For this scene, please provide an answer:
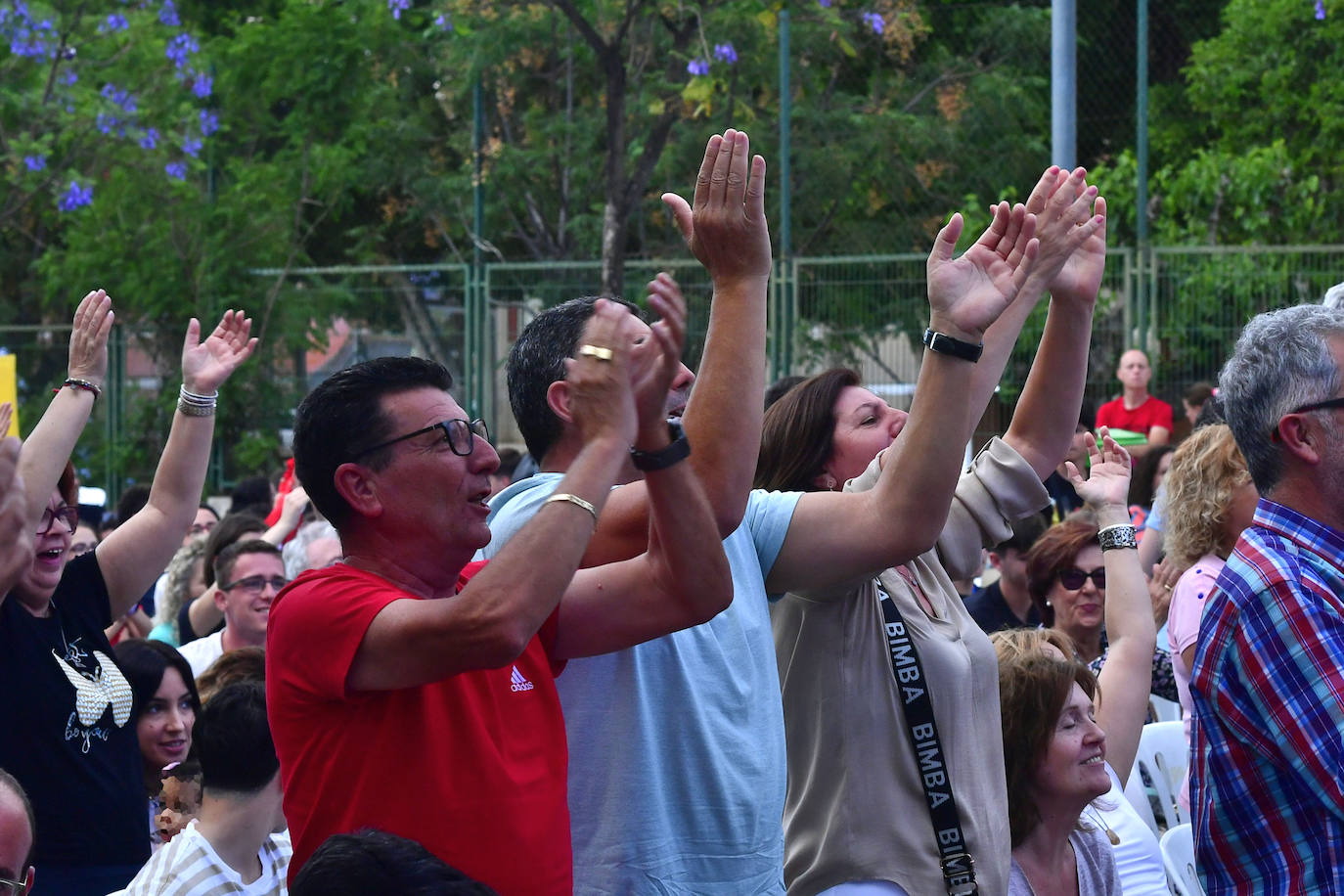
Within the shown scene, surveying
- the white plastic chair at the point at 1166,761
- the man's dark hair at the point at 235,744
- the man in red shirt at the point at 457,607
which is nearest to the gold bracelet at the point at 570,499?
the man in red shirt at the point at 457,607

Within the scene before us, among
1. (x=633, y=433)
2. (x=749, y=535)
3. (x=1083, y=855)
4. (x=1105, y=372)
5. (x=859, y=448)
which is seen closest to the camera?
(x=633, y=433)


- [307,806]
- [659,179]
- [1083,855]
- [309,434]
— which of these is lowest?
Answer: [1083,855]

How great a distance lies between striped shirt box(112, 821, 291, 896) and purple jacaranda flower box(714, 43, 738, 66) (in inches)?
400

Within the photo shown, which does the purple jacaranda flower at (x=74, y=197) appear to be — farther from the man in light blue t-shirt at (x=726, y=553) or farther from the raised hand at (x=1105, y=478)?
the man in light blue t-shirt at (x=726, y=553)

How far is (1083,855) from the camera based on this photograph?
352cm

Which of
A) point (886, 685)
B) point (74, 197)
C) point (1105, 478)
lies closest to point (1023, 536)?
point (1105, 478)

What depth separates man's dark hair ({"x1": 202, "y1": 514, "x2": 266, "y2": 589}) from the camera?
20.3 feet

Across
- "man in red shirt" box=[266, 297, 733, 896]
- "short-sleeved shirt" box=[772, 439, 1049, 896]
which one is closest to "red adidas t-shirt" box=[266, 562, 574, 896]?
"man in red shirt" box=[266, 297, 733, 896]

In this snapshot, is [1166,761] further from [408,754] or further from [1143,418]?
[1143,418]

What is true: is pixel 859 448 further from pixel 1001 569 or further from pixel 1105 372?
pixel 1105 372

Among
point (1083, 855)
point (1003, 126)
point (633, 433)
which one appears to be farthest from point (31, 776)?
point (1003, 126)

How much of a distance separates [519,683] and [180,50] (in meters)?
13.1

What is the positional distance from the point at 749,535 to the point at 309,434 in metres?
0.79

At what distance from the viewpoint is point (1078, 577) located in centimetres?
523
